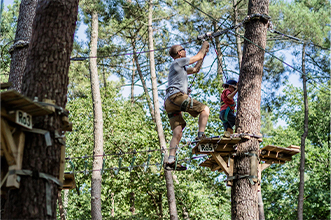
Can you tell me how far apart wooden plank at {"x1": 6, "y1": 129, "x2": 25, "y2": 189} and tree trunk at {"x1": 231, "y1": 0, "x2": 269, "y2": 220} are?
9.73ft

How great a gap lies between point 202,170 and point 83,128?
15.8 feet

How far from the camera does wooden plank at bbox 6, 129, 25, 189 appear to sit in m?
3.09

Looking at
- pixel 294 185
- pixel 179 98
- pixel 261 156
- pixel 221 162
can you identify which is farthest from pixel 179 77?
pixel 294 185

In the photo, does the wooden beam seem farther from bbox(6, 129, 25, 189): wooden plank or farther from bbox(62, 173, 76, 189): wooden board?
bbox(6, 129, 25, 189): wooden plank

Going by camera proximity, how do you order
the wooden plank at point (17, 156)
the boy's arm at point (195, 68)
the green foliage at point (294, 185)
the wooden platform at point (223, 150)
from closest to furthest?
the wooden plank at point (17, 156), the wooden platform at point (223, 150), the boy's arm at point (195, 68), the green foliage at point (294, 185)

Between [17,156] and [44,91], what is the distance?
0.63 m

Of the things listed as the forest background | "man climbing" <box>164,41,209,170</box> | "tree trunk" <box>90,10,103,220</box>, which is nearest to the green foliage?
the forest background

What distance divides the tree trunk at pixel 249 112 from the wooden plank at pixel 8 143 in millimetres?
3025

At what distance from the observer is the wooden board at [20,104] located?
9.75ft

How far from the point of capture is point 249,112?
214 inches

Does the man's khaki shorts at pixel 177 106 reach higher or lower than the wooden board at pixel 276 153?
higher

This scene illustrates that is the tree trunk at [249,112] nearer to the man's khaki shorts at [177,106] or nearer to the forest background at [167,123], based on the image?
the man's khaki shorts at [177,106]

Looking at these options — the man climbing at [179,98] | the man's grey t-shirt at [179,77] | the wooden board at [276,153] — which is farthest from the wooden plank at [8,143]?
the wooden board at [276,153]

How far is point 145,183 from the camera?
1336 cm
